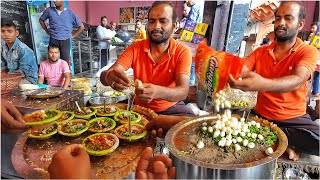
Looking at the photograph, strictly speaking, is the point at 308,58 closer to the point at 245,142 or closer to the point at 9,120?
the point at 245,142

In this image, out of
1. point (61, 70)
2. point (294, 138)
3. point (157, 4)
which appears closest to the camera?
point (294, 138)

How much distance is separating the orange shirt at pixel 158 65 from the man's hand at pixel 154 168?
121 centimetres

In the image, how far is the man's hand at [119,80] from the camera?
1760 mm

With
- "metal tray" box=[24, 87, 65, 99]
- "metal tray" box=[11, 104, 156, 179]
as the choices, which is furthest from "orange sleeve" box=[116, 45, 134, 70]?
"metal tray" box=[11, 104, 156, 179]

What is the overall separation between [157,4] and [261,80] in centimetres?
109

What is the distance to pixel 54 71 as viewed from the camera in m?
3.57

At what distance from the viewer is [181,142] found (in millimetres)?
1392

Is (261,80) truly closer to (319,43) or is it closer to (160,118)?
(160,118)

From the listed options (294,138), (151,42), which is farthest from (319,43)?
(151,42)

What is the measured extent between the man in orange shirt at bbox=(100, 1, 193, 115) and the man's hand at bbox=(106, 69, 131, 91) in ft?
0.30

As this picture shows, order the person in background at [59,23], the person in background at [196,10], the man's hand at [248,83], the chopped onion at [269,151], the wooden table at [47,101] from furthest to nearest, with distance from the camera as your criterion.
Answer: the person in background at [59,23] → the person in background at [196,10] → the wooden table at [47,101] → the man's hand at [248,83] → the chopped onion at [269,151]

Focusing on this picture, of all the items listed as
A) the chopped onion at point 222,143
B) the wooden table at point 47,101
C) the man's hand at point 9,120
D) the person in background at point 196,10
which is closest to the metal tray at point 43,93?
the wooden table at point 47,101

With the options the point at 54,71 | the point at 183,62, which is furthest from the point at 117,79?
the point at 54,71

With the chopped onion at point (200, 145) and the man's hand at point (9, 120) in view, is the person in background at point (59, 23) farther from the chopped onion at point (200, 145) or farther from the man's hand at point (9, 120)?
the chopped onion at point (200, 145)
